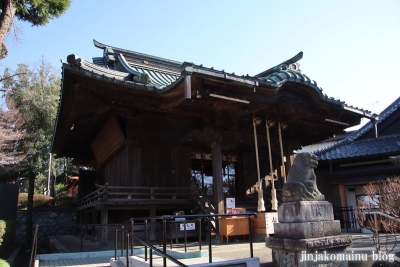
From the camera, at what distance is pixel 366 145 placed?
16.2 meters

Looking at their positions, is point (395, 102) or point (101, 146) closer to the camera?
point (101, 146)

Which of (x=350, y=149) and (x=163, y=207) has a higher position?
(x=350, y=149)

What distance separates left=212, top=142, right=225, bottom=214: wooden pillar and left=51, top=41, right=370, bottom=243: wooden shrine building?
33 millimetres

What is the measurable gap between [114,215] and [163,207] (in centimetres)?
245

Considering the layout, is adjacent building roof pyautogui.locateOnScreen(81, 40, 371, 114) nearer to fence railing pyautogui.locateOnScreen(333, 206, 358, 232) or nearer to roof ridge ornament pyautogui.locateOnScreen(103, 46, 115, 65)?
roof ridge ornament pyautogui.locateOnScreen(103, 46, 115, 65)

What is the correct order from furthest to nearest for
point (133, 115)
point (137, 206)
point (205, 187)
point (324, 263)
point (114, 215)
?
point (205, 187) < point (114, 215) < point (133, 115) < point (137, 206) < point (324, 263)

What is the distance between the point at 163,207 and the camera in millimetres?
10750

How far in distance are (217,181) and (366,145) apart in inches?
404

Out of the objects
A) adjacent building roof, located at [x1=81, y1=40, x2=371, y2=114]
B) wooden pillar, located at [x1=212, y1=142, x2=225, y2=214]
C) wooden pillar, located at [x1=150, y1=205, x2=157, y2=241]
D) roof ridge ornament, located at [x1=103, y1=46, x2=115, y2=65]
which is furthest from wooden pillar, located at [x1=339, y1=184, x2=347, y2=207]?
roof ridge ornament, located at [x1=103, y1=46, x2=115, y2=65]

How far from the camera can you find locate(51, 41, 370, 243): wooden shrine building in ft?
29.3

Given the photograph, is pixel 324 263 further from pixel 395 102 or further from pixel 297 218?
pixel 395 102

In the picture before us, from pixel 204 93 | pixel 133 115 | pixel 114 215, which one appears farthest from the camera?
pixel 114 215

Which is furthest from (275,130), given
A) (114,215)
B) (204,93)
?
(114,215)

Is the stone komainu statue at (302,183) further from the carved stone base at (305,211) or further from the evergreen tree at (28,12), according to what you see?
the evergreen tree at (28,12)
